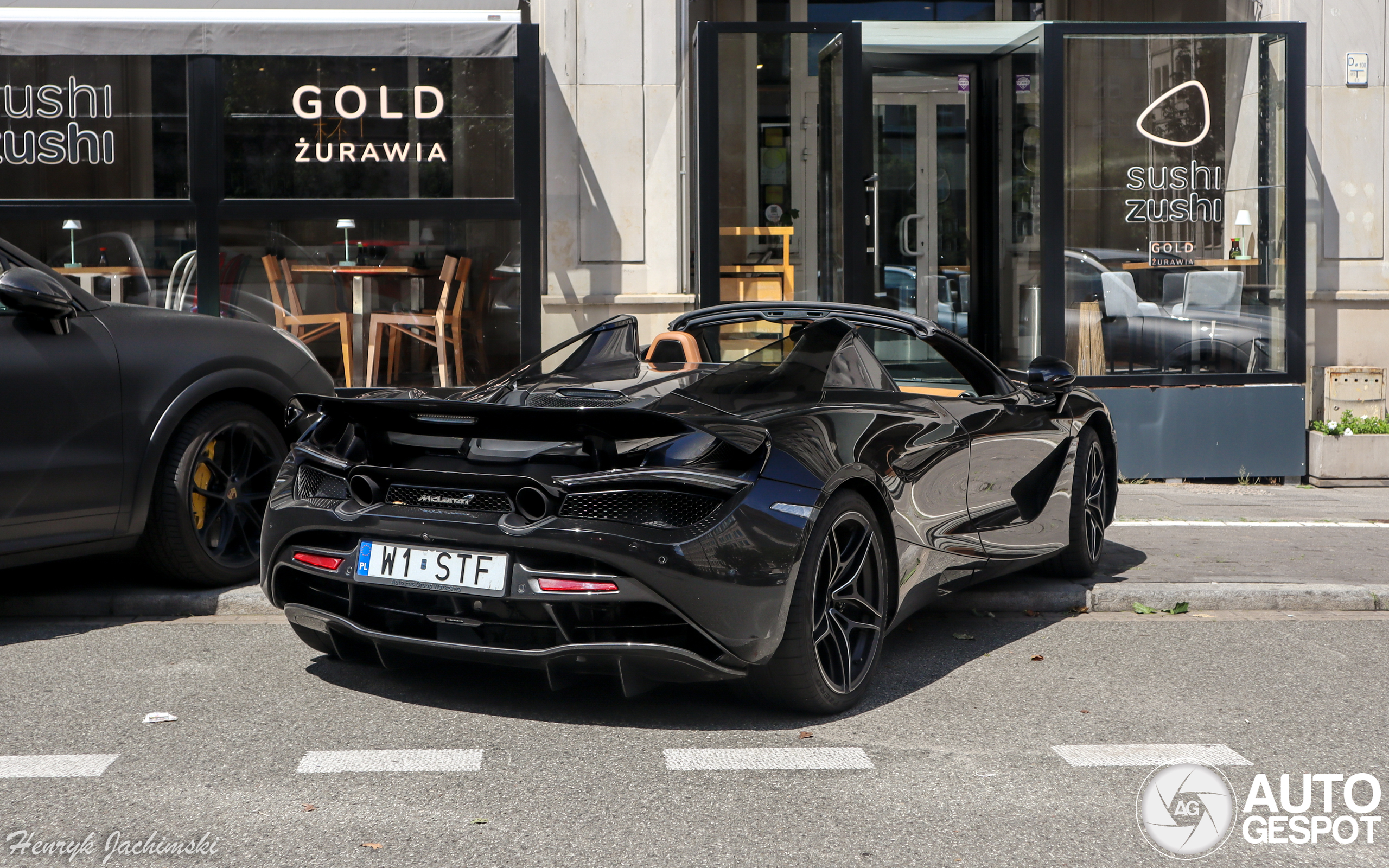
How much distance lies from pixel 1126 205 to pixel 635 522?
7.64 metres

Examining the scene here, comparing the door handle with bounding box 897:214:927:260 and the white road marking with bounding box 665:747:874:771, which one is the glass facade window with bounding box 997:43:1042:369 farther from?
the white road marking with bounding box 665:747:874:771

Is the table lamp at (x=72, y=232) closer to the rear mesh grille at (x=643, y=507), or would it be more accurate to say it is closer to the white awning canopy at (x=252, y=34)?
the white awning canopy at (x=252, y=34)

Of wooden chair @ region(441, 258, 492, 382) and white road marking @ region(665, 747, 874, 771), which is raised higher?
wooden chair @ region(441, 258, 492, 382)

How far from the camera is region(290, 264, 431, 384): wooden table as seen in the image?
9.84 meters

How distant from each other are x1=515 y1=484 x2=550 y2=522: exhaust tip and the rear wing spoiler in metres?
0.19

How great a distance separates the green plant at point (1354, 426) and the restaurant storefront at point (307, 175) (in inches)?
230

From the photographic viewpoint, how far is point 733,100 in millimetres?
10250

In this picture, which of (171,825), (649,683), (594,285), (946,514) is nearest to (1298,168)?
(594,285)

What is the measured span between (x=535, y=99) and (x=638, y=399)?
19.4 ft

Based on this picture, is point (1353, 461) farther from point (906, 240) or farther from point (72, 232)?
point (72, 232)

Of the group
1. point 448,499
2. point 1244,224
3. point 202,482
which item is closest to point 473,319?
point 202,482

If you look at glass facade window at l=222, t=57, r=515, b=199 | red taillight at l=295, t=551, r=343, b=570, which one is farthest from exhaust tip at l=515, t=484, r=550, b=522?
glass facade window at l=222, t=57, r=515, b=199

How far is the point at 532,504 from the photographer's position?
384cm

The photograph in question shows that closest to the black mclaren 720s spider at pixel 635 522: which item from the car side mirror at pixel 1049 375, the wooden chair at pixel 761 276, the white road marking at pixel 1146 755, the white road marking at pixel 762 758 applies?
the white road marking at pixel 762 758
